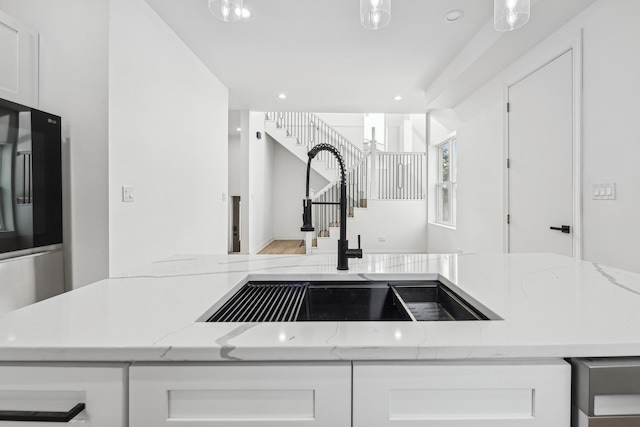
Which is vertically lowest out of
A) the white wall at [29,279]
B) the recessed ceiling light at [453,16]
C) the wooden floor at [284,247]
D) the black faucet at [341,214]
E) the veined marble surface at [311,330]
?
the wooden floor at [284,247]

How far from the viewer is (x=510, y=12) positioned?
1446mm

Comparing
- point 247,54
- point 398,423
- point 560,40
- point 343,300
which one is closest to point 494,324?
point 398,423

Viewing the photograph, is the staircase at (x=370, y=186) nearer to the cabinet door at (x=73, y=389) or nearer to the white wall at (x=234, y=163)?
the white wall at (x=234, y=163)

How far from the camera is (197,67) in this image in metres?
3.52

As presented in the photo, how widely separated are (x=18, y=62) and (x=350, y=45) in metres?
2.66

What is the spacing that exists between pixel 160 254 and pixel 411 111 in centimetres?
471

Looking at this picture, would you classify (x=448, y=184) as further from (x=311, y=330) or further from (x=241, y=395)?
(x=241, y=395)

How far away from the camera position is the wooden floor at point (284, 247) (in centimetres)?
652

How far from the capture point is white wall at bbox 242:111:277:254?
5.62 metres

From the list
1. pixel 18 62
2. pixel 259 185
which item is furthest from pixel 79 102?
pixel 259 185

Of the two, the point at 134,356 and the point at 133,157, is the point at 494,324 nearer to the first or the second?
the point at 134,356

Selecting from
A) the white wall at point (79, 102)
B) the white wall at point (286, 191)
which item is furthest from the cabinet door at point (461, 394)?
the white wall at point (286, 191)

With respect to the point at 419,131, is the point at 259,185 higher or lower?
lower

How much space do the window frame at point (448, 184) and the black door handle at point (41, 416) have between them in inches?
206
